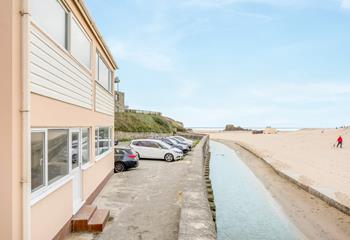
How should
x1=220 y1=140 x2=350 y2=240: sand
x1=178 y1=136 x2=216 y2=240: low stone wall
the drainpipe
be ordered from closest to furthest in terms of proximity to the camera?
the drainpipe < x1=178 y1=136 x2=216 y2=240: low stone wall < x1=220 y1=140 x2=350 y2=240: sand

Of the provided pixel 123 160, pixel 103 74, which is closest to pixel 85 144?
pixel 103 74

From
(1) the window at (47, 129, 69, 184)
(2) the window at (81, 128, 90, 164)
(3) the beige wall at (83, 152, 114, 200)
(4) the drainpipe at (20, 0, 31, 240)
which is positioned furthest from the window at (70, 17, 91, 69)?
(3) the beige wall at (83, 152, 114, 200)

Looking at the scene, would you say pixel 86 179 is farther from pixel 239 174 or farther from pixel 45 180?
pixel 239 174

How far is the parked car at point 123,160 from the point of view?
1750 cm

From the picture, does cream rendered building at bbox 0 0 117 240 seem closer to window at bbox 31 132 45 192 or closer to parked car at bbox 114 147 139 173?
window at bbox 31 132 45 192

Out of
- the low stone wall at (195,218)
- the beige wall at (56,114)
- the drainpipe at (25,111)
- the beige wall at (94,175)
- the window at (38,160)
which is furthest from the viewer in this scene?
the beige wall at (94,175)

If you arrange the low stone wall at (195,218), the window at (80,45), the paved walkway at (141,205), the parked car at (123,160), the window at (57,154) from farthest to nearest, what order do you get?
the parked car at (123,160), the window at (80,45), the paved walkway at (141,205), the window at (57,154), the low stone wall at (195,218)

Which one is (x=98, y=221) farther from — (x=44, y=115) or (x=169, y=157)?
(x=169, y=157)

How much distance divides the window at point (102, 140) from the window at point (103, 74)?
210 centimetres

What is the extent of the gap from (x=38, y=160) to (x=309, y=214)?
12253mm

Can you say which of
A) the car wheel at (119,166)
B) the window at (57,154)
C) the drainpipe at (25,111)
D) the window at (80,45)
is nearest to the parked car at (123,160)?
the car wheel at (119,166)

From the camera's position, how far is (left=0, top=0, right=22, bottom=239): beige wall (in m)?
4.64

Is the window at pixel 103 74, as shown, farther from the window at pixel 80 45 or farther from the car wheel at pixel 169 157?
the car wheel at pixel 169 157

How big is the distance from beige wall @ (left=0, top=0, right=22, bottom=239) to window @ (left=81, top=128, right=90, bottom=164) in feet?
15.6
